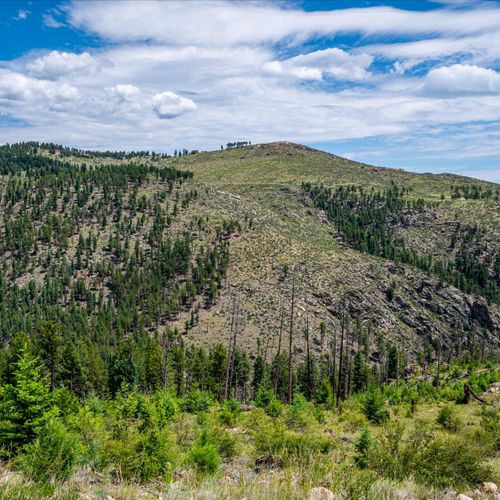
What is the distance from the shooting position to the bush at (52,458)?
6.68 meters

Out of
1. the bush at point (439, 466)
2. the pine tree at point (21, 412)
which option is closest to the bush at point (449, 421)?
the bush at point (439, 466)

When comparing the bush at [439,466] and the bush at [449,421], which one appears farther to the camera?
the bush at [449,421]

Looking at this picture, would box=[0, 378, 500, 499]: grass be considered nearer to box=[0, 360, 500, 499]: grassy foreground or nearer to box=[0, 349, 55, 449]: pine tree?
box=[0, 360, 500, 499]: grassy foreground

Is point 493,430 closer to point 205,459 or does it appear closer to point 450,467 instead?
point 450,467

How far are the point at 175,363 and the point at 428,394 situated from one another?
53.4m

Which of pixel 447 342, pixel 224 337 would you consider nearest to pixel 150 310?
pixel 224 337

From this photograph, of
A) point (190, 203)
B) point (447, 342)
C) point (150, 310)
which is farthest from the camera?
point (190, 203)

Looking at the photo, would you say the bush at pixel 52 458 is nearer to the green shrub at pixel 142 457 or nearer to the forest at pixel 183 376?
the forest at pixel 183 376

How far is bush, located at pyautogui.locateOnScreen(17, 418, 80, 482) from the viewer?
668 centimetres

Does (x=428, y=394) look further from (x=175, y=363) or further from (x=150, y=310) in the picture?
(x=150, y=310)

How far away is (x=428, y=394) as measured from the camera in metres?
34.3

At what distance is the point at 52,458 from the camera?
7.89 m

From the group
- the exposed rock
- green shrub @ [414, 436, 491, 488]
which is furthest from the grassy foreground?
the exposed rock

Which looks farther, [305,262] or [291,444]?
[305,262]
